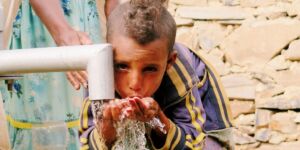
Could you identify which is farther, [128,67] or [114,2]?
[114,2]

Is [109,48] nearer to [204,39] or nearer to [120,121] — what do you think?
[120,121]

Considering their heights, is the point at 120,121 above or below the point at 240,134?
above

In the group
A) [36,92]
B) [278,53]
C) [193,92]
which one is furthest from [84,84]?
[278,53]

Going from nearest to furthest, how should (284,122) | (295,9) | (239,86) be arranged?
(295,9) → (284,122) → (239,86)

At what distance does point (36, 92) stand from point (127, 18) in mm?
949

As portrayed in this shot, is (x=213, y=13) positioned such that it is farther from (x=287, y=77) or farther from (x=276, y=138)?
(x=276, y=138)

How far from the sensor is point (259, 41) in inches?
148

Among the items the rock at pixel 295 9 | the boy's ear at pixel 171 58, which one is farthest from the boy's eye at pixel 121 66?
the rock at pixel 295 9

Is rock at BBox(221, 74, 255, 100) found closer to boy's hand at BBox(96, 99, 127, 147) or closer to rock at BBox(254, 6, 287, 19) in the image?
rock at BBox(254, 6, 287, 19)

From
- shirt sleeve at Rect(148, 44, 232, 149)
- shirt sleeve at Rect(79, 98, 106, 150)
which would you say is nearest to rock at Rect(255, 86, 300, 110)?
shirt sleeve at Rect(148, 44, 232, 149)

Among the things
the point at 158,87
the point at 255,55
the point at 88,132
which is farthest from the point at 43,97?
the point at 255,55

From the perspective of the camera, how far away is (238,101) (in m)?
3.87

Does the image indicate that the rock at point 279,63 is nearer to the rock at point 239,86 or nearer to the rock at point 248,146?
the rock at point 239,86

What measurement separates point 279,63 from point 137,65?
234 centimetres
